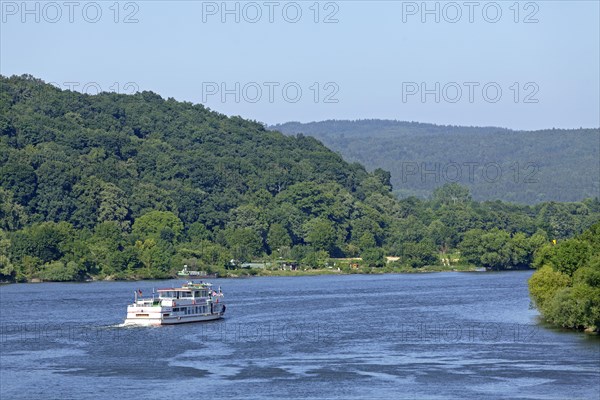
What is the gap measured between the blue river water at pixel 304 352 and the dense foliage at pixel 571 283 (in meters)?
1.35

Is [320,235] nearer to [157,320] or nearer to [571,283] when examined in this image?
[157,320]

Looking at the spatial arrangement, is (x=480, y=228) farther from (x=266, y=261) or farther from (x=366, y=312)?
(x=366, y=312)

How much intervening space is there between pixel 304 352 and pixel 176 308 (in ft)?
60.6

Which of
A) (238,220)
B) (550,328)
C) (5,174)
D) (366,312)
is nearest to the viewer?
(550,328)

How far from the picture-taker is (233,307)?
102 metres

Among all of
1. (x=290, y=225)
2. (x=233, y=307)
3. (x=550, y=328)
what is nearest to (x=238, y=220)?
(x=290, y=225)

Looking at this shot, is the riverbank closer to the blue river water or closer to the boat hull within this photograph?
the blue river water

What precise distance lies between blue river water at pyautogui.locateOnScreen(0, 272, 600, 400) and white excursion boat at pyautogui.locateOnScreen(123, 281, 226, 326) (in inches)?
43.4

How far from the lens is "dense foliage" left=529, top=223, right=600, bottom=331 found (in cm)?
7300

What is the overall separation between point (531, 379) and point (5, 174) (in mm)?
Result: 117266

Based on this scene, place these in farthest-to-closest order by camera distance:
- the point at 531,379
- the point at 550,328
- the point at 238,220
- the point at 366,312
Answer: the point at 238,220 < the point at 366,312 < the point at 550,328 < the point at 531,379

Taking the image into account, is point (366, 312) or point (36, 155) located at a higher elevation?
point (36, 155)

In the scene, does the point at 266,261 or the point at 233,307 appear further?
the point at 266,261

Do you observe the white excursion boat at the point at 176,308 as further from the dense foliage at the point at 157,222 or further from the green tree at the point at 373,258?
the green tree at the point at 373,258
